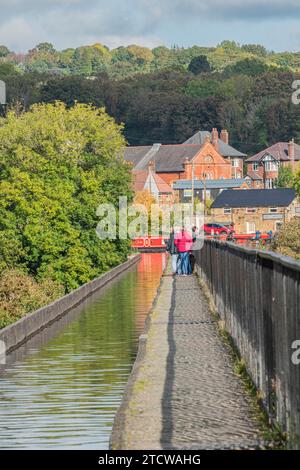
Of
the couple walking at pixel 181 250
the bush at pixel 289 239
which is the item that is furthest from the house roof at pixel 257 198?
the couple walking at pixel 181 250

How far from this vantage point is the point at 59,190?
7406cm

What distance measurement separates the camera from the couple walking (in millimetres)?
51375

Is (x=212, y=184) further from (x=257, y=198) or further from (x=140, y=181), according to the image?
(x=257, y=198)

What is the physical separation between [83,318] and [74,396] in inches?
854

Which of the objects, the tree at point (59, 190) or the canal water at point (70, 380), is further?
the tree at point (59, 190)

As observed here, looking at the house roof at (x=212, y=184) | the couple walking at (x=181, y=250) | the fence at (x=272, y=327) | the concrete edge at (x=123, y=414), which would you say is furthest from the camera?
the house roof at (x=212, y=184)

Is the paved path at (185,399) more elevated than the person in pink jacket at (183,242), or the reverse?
the person in pink jacket at (183,242)

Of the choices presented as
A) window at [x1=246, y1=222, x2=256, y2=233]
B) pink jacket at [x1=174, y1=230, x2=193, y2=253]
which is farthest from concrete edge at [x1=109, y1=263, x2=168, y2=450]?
window at [x1=246, y1=222, x2=256, y2=233]

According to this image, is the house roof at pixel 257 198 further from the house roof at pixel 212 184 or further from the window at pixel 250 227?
the house roof at pixel 212 184

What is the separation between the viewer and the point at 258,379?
16422mm

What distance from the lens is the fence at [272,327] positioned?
12039mm

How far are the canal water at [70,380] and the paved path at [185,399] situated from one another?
87 cm

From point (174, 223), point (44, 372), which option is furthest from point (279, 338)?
point (174, 223)

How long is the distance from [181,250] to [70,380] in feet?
91.2
